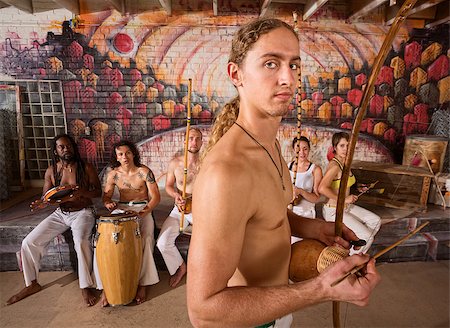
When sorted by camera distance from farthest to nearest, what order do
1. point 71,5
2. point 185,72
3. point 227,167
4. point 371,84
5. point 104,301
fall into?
1. point 185,72
2. point 71,5
3. point 104,301
4. point 371,84
5. point 227,167

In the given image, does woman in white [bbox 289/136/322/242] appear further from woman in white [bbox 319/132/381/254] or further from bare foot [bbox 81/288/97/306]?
bare foot [bbox 81/288/97/306]

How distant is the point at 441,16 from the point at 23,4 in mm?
6740

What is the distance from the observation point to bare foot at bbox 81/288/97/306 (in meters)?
3.18

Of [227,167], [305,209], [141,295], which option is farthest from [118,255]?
[227,167]

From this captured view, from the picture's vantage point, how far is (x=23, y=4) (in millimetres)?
4789

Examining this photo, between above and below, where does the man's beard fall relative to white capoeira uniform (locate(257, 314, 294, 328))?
above

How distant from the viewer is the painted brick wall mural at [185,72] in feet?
16.8

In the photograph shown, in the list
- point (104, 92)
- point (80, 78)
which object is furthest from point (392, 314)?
point (80, 78)

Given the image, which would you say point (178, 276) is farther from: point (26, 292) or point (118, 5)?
point (118, 5)

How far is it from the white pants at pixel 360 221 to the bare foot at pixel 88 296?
2794mm

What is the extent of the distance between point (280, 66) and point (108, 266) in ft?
8.81

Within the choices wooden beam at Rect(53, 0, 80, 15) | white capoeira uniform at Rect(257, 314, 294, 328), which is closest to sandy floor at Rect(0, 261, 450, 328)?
white capoeira uniform at Rect(257, 314, 294, 328)

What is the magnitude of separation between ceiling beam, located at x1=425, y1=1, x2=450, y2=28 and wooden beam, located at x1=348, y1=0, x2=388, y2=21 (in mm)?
1361

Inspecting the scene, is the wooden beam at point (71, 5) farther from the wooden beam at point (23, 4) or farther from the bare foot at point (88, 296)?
the bare foot at point (88, 296)
